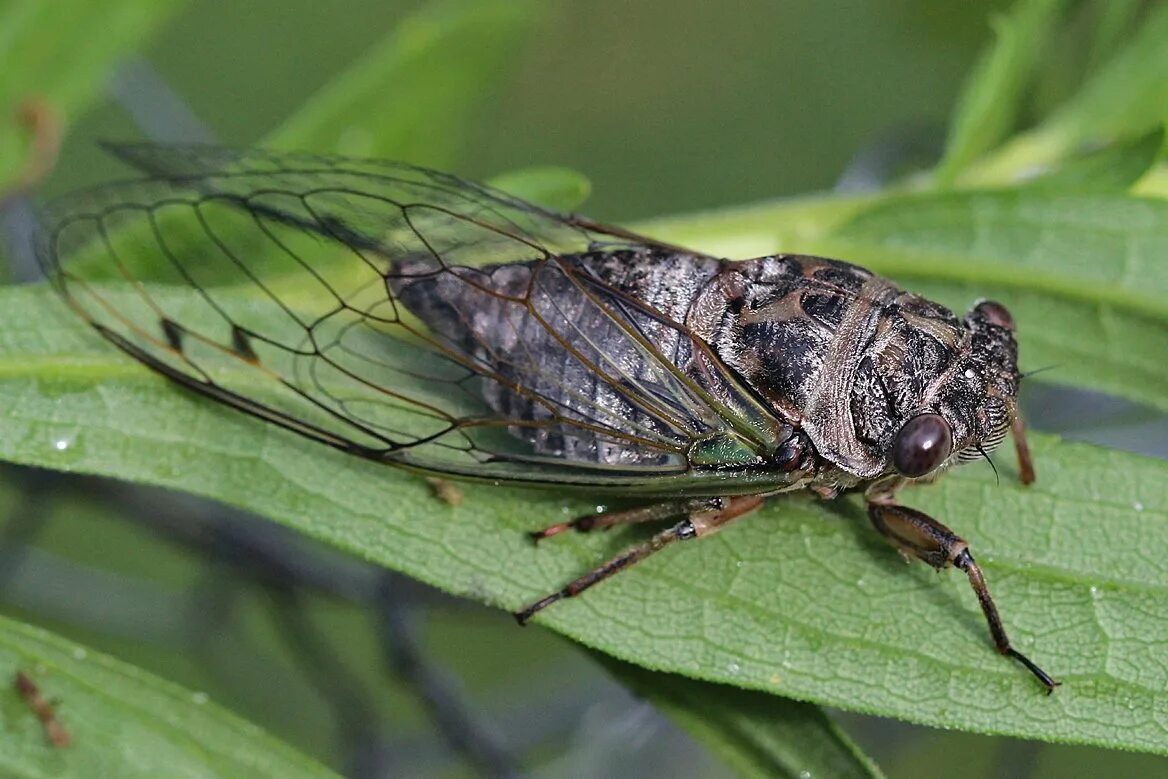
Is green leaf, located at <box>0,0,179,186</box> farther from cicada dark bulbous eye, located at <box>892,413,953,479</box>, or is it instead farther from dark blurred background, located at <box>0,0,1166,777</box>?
cicada dark bulbous eye, located at <box>892,413,953,479</box>

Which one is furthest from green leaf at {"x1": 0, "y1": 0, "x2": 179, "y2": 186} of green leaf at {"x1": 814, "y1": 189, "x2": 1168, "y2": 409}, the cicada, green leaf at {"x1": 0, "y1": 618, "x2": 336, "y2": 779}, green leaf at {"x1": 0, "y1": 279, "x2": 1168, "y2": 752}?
green leaf at {"x1": 814, "y1": 189, "x2": 1168, "y2": 409}

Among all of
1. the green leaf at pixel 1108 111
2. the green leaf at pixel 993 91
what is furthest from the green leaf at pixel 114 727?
the green leaf at pixel 1108 111

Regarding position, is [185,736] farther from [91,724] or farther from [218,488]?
[218,488]

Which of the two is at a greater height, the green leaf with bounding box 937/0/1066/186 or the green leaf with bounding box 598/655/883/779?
the green leaf with bounding box 937/0/1066/186

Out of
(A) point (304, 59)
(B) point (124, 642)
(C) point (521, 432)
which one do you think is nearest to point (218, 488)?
(C) point (521, 432)

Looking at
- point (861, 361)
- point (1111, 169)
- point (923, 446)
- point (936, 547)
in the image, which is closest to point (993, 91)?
point (1111, 169)

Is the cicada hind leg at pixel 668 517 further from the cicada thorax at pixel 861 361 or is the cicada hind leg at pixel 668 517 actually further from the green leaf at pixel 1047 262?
the green leaf at pixel 1047 262

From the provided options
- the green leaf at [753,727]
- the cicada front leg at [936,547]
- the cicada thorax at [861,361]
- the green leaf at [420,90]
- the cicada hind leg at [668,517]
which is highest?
the green leaf at [420,90]
